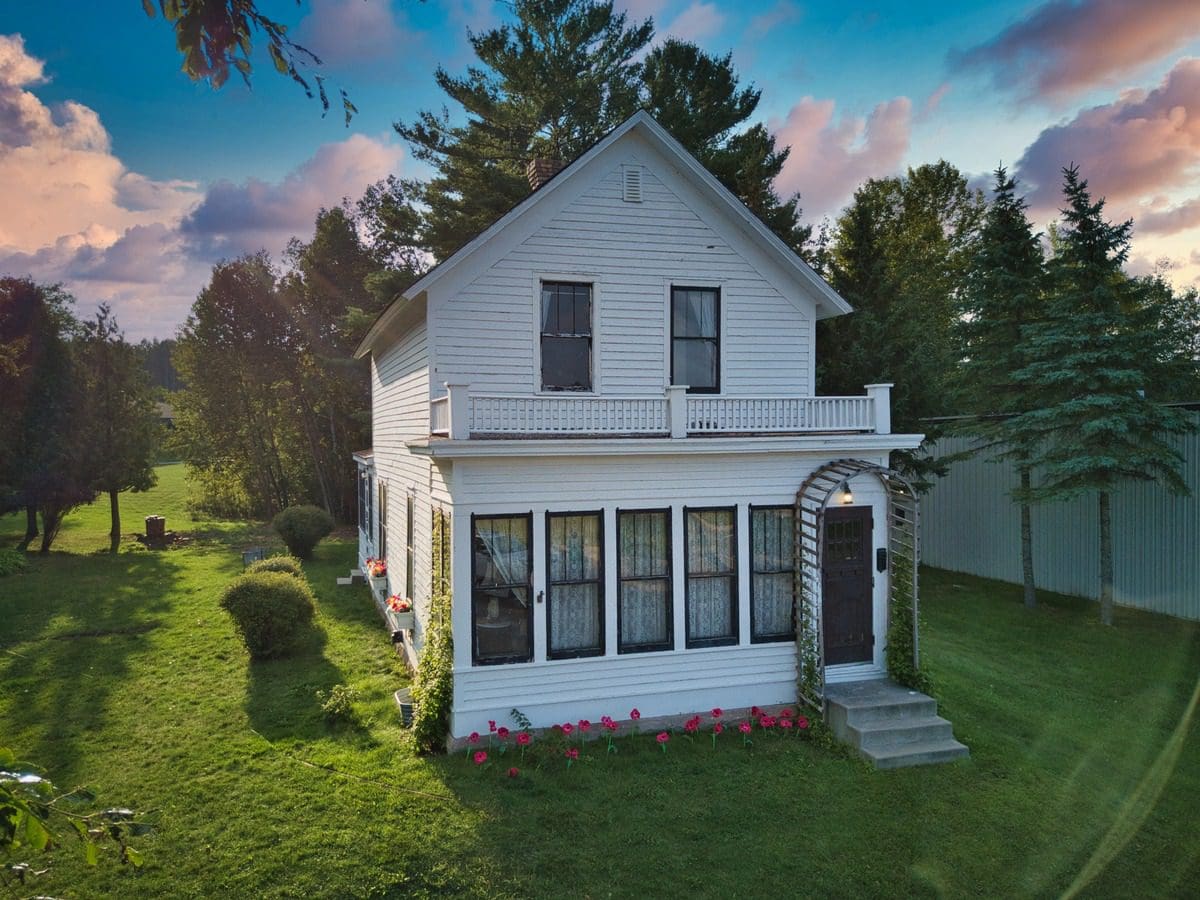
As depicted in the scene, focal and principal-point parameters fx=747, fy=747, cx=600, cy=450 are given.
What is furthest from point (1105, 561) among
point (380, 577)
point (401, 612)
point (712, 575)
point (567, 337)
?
A: point (380, 577)

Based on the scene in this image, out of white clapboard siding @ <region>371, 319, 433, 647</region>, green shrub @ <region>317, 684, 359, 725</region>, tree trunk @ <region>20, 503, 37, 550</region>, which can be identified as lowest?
green shrub @ <region>317, 684, 359, 725</region>

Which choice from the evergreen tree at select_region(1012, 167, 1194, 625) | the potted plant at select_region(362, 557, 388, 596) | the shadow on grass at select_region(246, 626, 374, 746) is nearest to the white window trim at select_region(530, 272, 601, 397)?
the shadow on grass at select_region(246, 626, 374, 746)

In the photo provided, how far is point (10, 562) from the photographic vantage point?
2136cm

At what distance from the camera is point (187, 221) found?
10742 mm

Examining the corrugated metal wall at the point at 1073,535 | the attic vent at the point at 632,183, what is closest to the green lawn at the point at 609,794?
the corrugated metal wall at the point at 1073,535

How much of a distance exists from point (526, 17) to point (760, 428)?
60.9ft

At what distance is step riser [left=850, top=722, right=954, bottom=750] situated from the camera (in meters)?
9.41

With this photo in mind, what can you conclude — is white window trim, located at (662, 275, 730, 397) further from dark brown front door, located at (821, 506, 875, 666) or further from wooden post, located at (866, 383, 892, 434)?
dark brown front door, located at (821, 506, 875, 666)

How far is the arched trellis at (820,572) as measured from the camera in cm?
1039

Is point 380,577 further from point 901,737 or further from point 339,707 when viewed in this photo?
point 901,737

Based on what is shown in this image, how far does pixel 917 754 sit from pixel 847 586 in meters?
2.45

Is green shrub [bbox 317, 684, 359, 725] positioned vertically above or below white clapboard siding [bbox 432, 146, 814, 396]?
below

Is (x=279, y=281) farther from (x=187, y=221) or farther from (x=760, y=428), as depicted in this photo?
(x=760, y=428)

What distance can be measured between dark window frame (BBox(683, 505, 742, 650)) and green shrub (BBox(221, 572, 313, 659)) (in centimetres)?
733
